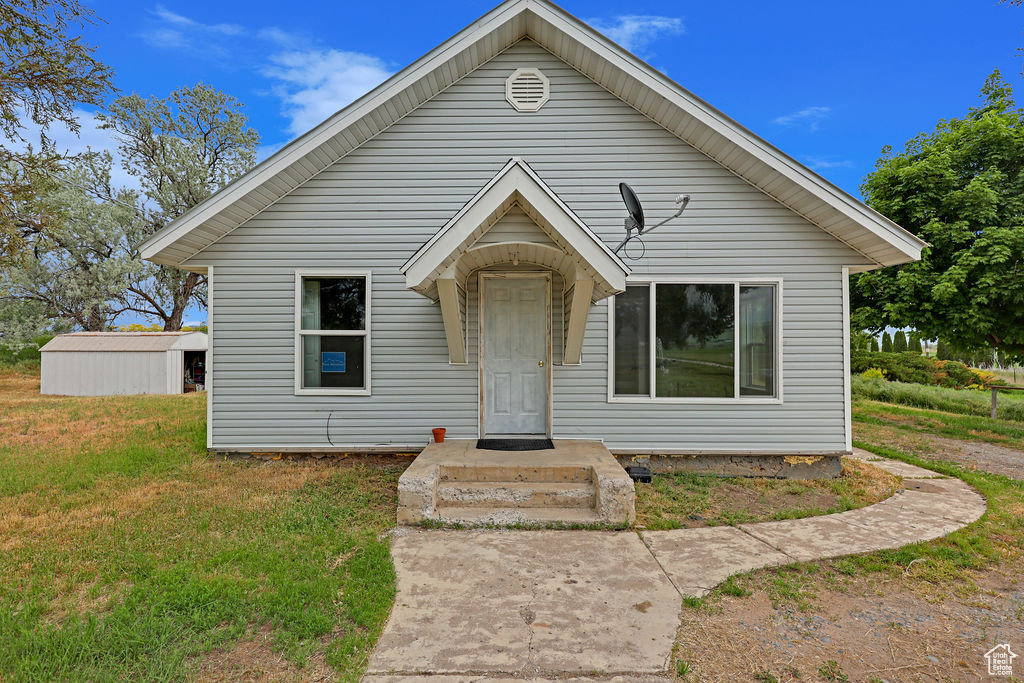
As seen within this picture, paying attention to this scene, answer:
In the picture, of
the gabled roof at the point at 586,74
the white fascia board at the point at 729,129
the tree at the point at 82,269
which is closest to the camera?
the white fascia board at the point at 729,129

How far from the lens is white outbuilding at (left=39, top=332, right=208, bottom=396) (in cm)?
1443

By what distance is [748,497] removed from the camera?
5633 millimetres

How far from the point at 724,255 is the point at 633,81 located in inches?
101

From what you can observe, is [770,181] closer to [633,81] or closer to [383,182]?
[633,81]

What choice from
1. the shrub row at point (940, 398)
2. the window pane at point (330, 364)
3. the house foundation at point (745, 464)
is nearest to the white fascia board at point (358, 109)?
the window pane at point (330, 364)

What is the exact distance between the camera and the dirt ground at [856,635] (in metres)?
2.58

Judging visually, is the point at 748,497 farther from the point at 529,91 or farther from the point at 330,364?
the point at 529,91

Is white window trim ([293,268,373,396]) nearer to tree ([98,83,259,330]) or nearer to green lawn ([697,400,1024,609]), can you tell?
green lawn ([697,400,1024,609])

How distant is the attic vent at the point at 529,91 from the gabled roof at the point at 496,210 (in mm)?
2144

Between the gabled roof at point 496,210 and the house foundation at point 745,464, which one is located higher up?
the gabled roof at point 496,210

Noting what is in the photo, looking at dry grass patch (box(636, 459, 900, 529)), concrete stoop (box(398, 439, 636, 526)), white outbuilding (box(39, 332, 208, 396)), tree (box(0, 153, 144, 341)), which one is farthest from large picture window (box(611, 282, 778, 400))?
tree (box(0, 153, 144, 341))

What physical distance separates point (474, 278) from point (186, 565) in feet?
14.2

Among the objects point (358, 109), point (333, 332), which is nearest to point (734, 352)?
point (333, 332)

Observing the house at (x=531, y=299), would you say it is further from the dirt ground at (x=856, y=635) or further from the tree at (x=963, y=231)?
the tree at (x=963, y=231)
